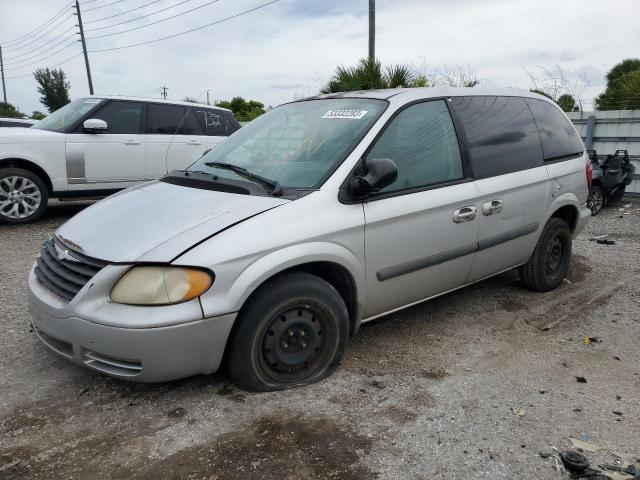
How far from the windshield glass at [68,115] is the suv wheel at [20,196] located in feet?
2.66

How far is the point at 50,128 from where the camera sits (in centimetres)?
778

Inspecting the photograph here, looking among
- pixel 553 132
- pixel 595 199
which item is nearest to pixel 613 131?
pixel 595 199

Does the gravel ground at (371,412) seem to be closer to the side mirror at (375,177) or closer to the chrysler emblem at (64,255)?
the chrysler emblem at (64,255)

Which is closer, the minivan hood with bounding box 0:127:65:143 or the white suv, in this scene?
the minivan hood with bounding box 0:127:65:143

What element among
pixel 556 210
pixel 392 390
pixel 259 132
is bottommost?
pixel 392 390

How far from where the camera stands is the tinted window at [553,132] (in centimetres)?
471

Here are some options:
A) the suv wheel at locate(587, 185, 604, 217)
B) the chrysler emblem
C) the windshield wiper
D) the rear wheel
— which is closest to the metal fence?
the rear wheel

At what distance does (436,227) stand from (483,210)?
0.52 m

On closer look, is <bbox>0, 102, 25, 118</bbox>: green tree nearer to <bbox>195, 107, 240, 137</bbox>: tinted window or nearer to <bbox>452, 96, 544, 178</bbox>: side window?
<bbox>195, 107, 240, 137</bbox>: tinted window

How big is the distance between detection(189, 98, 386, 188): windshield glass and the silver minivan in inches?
0.6

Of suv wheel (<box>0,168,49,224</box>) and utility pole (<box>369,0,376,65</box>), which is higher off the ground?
utility pole (<box>369,0,376,65</box>)

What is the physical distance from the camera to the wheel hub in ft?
9.82

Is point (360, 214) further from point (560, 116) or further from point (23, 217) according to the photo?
point (23, 217)

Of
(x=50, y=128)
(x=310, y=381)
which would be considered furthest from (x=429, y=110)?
(x=50, y=128)
